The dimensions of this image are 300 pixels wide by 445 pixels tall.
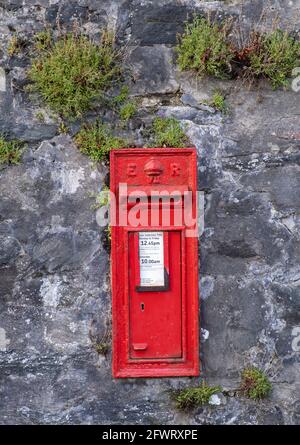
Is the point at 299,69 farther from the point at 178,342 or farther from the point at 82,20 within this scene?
the point at 178,342

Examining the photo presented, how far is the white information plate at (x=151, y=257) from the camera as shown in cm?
330

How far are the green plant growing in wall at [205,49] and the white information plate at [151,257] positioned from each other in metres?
0.95

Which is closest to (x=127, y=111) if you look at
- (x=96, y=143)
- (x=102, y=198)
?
(x=96, y=143)

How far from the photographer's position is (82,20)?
11.7 ft

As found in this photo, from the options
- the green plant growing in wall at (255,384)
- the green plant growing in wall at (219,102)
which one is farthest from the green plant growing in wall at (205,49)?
the green plant growing in wall at (255,384)

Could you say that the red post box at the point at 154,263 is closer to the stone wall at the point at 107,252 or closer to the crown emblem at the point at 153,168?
the crown emblem at the point at 153,168

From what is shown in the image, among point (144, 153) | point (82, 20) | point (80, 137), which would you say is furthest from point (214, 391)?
point (82, 20)

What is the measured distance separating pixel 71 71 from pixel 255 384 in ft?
6.28

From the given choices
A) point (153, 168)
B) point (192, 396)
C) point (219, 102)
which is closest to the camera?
point (153, 168)

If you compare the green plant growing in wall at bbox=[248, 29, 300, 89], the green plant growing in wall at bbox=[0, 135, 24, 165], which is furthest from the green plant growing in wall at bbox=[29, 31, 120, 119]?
the green plant growing in wall at bbox=[248, 29, 300, 89]

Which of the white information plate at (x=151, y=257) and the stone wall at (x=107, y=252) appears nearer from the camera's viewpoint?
the white information plate at (x=151, y=257)

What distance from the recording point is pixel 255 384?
3449 mm

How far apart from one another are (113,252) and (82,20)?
1.29m

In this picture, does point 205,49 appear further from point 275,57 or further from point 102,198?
point 102,198
